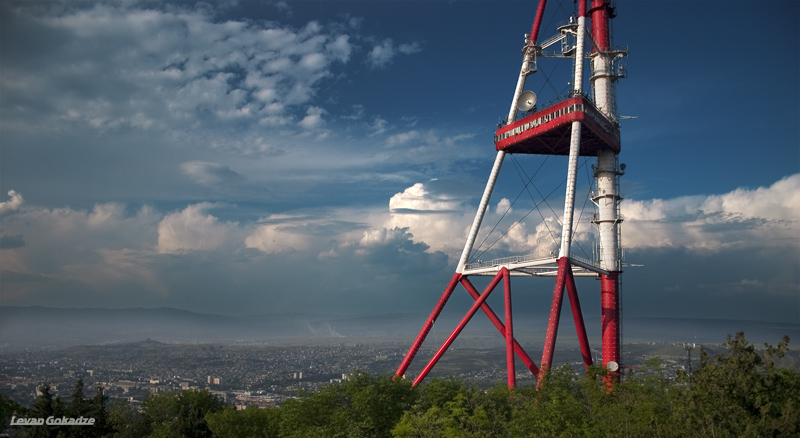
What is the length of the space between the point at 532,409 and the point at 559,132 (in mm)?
21699

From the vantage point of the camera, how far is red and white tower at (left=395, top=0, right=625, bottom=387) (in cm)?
3803

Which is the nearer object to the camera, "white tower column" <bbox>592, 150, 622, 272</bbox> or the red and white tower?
the red and white tower

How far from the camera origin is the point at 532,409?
27.7 m

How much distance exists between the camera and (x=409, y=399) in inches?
1373

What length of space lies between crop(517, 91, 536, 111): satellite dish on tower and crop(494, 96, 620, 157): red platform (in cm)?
100

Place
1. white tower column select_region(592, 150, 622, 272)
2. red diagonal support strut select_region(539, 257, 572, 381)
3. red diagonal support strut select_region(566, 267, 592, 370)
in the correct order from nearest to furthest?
red diagonal support strut select_region(539, 257, 572, 381) → red diagonal support strut select_region(566, 267, 592, 370) → white tower column select_region(592, 150, 622, 272)

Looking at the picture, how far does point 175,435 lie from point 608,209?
3669cm

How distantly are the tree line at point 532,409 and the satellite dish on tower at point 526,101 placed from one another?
19572 mm

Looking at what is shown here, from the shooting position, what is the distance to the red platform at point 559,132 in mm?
39250

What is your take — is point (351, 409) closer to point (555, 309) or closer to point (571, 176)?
point (555, 309)

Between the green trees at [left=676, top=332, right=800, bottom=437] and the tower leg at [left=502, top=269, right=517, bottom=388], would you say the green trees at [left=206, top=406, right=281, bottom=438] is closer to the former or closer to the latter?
the tower leg at [left=502, top=269, right=517, bottom=388]

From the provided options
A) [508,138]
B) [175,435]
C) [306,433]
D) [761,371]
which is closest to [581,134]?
[508,138]

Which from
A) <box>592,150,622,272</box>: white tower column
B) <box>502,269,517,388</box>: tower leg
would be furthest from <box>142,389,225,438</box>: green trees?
<box>592,150,622,272</box>: white tower column

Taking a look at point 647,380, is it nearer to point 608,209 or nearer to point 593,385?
point 593,385
